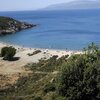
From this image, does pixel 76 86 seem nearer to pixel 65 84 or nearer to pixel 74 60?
pixel 65 84

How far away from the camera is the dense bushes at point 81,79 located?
3241cm

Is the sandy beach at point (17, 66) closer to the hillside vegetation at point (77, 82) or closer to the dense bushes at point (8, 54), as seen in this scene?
the dense bushes at point (8, 54)

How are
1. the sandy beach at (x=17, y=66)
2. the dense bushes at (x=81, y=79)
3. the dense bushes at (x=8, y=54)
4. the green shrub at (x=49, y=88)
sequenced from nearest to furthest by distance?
the dense bushes at (x=81, y=79) < the green shrub at (x=49, y=88) < the sandy beach at (x=17, y=66) < the dense bushes at (x=8, y=54)

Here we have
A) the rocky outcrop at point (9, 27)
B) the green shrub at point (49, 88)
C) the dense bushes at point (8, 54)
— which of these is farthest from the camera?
the rocky outcrop at point (9, 27)

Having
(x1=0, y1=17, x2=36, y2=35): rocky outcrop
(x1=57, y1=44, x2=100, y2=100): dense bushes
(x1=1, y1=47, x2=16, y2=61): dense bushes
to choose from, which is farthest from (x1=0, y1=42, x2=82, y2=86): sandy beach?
(x1=0, y1=17, x2=36, y2=35): rocky outcrop

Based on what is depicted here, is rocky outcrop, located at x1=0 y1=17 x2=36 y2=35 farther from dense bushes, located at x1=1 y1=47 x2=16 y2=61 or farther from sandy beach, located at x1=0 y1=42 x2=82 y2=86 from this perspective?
dense bushes, located at x1=1 y1=47 x2=16 y2=61

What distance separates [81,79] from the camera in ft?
111

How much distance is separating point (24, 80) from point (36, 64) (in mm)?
13797

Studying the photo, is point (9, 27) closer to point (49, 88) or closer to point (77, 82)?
point (49, 88)

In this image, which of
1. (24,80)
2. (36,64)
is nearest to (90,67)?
(24,80)

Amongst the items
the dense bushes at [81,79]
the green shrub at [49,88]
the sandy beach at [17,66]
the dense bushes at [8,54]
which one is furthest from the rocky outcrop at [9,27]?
the dense bushes at [81,79]

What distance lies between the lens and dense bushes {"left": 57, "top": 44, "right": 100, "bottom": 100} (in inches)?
1276

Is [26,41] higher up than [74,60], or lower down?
lower down

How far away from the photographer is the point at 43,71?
56344mm
